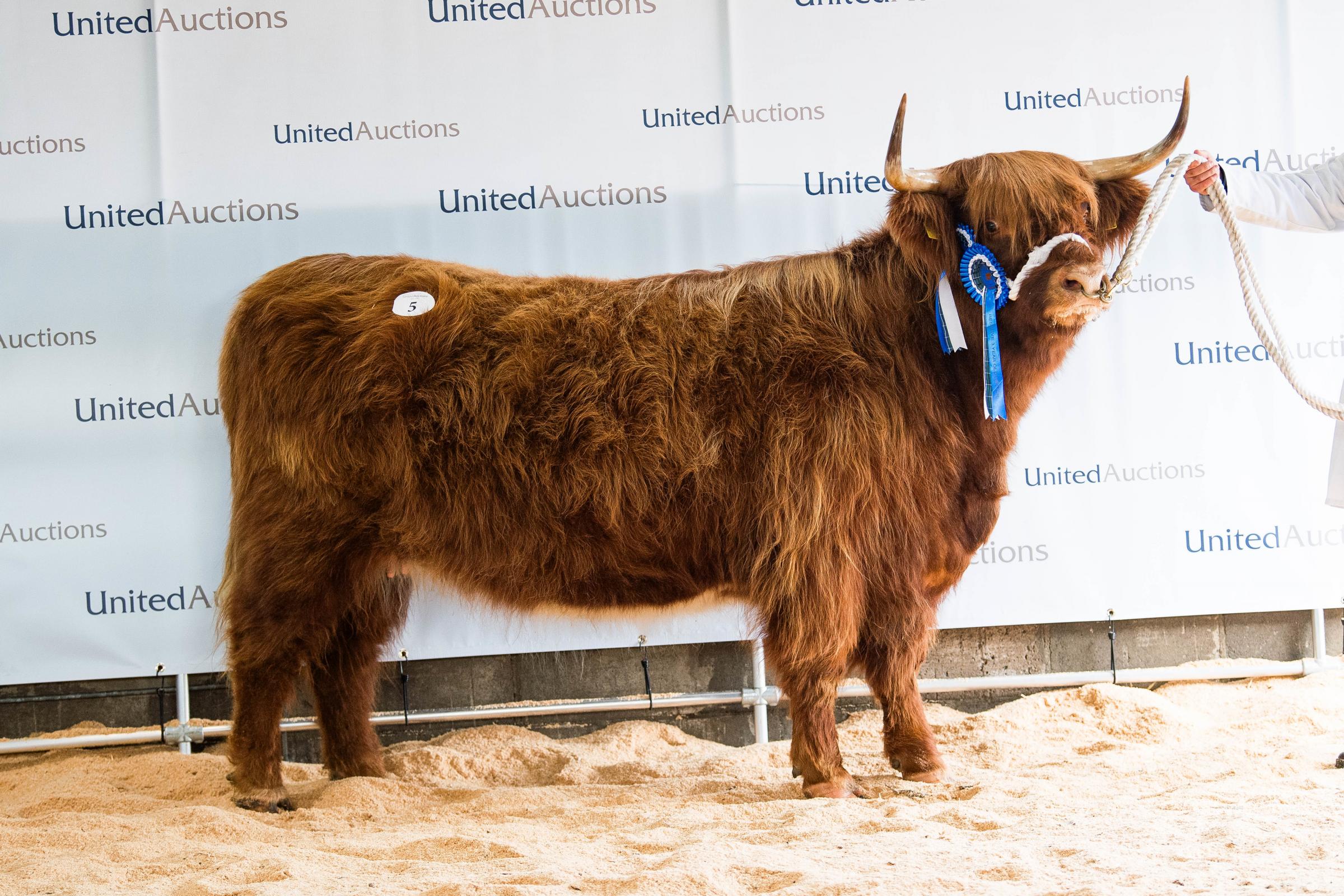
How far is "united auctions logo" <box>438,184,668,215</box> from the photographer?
179 inches

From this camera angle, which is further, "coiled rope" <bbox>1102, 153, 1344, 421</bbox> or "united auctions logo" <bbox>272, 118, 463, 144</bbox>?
"united auctions logo" <bbox>272, 118, 463, 144</bbox>

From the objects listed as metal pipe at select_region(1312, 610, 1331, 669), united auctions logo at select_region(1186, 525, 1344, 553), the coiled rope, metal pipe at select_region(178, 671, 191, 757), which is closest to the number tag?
metal pipe at select_region(178, 671, 191, 757)

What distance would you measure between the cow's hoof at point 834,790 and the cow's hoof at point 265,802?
170 centimetres

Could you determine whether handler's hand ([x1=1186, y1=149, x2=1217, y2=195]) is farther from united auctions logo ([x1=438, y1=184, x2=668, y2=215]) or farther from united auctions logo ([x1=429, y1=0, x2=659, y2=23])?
united auctions logo ([x1=429, y1=0, x2=659, y2=23])

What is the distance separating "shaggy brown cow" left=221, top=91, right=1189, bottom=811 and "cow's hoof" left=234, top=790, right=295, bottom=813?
11mm

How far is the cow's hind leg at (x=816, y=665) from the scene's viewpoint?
3324mm

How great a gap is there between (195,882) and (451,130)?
121 inches

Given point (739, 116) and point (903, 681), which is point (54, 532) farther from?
point (903, 681)

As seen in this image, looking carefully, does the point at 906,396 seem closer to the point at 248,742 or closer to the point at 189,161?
the point at 248,742

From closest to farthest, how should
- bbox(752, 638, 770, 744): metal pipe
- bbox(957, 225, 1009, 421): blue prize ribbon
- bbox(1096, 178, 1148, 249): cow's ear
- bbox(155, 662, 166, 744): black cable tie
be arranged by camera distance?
bbox(957, 225, 1009, 421): blue prize ribbon → bbox(1096, 178, 1148, 249): cow's ear → bbox(155, 662, 166, 744): black cable tie → bbox(752, 638, 770, 744): metal pipe

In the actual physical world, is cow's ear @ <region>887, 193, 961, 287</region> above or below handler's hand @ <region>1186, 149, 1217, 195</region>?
below

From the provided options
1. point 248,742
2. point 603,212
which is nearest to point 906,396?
point 603,212

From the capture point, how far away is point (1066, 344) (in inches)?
136

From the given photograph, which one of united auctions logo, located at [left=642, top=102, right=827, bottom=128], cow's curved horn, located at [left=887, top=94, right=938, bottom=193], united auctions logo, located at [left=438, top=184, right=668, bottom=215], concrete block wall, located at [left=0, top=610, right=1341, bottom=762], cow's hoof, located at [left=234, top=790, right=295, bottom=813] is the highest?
united auctions logo, located at [left=642, top=102, right=827, bottom=128]
